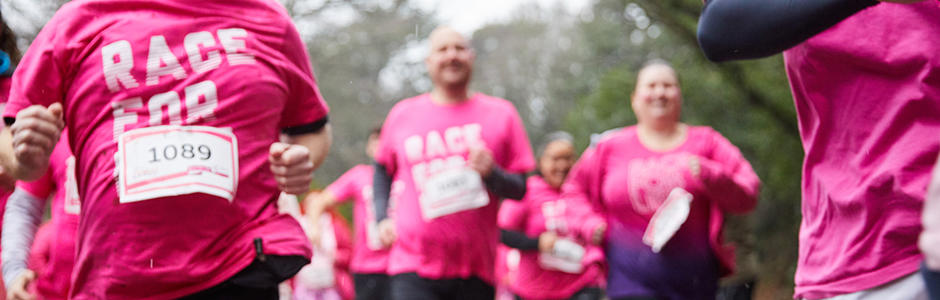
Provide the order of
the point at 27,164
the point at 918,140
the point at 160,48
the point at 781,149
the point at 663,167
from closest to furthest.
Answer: the point at 918,140
the point at 27,164
the point at 160,48
the point at 663,167
the point at 781,149

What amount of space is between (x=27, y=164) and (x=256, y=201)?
64cm

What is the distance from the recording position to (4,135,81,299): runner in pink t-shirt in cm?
413

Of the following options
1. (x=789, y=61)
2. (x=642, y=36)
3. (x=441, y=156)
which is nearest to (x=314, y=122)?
(x=789, y=61)

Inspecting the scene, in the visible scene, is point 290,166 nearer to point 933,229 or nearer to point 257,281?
point 257,281

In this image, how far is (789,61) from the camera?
282cm

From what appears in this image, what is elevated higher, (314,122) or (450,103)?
(314,122)

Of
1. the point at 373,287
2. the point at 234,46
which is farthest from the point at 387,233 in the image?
the point at 234,46

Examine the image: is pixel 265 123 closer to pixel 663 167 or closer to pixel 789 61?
pixel 789 61

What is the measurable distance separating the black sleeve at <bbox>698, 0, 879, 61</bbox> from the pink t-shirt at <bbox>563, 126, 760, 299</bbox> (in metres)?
3.41

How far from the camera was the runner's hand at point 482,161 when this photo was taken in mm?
6117

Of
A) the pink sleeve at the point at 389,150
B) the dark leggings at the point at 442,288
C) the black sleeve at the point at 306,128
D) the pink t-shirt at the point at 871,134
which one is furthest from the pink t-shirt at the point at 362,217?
the pink t-shirt at the point at 871,134

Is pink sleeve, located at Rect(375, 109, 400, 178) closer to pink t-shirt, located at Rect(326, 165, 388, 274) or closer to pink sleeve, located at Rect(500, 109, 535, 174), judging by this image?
pink sleeve, located at Rect(500, 109, 535, 174)

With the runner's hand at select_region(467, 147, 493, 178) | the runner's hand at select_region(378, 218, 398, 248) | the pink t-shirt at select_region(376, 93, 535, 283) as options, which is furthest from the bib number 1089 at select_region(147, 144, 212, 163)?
the runner's hand at select_region(378, 218, 398, 248)

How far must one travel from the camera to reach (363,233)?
9727mm
